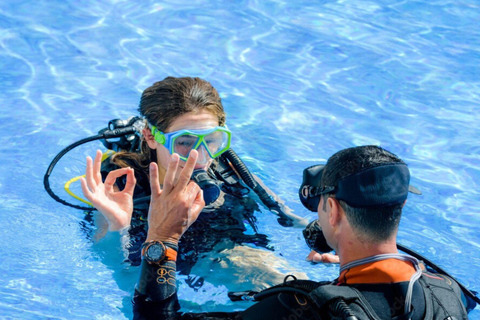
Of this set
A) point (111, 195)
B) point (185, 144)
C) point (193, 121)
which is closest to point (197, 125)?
point (193, 121)

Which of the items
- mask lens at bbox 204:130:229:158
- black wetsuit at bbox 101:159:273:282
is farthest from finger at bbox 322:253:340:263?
mask lens at bbox 204:130:229:158

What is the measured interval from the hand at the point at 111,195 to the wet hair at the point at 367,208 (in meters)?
1.35

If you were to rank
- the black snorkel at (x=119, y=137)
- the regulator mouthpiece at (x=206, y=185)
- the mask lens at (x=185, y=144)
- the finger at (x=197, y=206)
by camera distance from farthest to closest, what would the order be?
1. the black snorkel at (x=119, y=137)
2. the mask lens at (x=185, y=144)
3. the regulator mouthpiece at (x=206, y=185)
4. the finger at (x=197, y=206)

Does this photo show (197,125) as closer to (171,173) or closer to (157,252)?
(171,173)

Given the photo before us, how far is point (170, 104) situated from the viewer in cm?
355

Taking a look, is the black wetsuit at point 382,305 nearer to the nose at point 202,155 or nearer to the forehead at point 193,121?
the nose at point 202,155

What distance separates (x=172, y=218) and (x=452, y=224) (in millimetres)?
2929

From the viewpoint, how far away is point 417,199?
5.18 m

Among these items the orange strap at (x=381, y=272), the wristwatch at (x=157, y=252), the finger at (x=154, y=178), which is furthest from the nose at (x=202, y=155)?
the orange strap at (x=381, y=272)

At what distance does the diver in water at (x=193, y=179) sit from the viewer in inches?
133

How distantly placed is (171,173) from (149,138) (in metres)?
1.01

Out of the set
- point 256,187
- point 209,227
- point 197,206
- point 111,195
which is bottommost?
point 209,227

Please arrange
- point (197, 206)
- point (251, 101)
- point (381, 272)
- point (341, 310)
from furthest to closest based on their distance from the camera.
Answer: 1. point (251, 101)
2. point (197, 206)
3. point (381, 272)
4. point (341, 310)

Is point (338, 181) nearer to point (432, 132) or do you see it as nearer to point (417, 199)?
point (417, 199)
